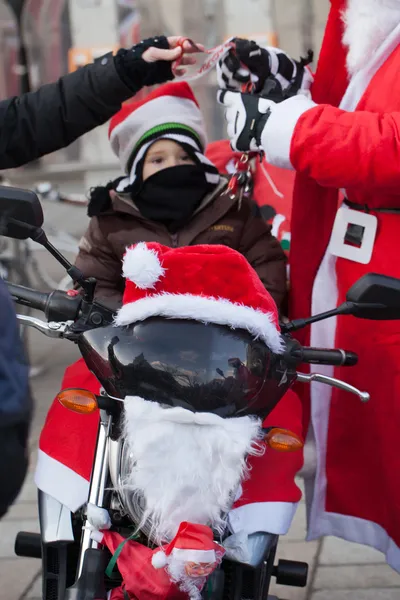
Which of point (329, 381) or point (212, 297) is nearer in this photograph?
point (212, 297)

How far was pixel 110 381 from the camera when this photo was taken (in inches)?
75.8

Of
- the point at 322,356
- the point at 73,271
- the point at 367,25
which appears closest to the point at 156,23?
the point at 367,25

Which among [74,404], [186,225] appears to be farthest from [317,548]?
[74,404]

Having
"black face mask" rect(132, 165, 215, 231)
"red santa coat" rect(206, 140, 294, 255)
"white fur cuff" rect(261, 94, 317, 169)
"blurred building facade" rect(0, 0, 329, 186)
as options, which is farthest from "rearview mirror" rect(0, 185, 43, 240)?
"blurred building facade" rect(0, 0, 329, 186)

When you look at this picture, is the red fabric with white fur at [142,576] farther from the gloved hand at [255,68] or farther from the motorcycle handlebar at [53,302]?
the gloved hand at [255,68]

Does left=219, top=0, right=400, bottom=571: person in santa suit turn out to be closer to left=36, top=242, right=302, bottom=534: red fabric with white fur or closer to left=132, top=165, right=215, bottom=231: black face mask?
left=132, top=165, right=215, bottom=231: black face mask

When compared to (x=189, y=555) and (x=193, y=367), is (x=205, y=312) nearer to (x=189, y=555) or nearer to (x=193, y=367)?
(x=193, y=367)

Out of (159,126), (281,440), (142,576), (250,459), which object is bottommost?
(142,576)

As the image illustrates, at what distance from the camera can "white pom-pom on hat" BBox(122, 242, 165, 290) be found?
6.15 feet

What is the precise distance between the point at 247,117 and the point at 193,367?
0.88 meters

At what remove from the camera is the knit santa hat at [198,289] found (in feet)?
6.12

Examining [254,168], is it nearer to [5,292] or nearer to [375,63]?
[375,63]

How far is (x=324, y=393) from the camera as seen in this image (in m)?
2.83

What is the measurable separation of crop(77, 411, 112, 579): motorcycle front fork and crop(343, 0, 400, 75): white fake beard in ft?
4.10
